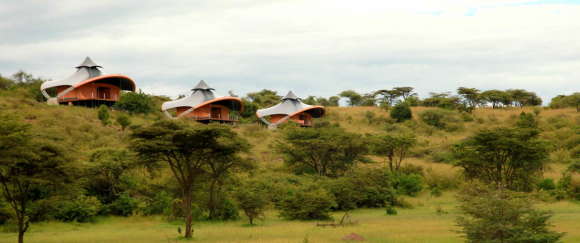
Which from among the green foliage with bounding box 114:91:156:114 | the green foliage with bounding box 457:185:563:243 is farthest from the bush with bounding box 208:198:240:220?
the green foliage with bounding box 114:91:156:114

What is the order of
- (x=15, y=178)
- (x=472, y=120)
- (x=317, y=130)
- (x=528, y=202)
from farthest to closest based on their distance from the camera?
(x=472, y=120), (x=317, y=130), (x=15, y=178), (x=528, y=202)

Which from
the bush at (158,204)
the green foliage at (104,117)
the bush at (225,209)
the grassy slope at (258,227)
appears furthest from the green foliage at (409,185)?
the green foliage at (104,117)

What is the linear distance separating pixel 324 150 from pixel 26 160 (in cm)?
2728

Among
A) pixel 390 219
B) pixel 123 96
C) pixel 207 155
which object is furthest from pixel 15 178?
pixel 123 96

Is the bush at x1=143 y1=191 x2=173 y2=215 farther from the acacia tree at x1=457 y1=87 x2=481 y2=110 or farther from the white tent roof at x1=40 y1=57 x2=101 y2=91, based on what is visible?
the acacia tree at x1=457 y1=87 x2=481 y2=110

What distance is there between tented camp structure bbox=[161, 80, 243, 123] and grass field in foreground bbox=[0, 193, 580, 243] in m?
37.8

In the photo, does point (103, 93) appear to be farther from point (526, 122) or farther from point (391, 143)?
point (526, 122)

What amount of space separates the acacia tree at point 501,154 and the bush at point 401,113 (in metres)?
36.3

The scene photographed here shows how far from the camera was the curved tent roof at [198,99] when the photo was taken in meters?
71.7

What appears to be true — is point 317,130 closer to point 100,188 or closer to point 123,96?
point 100,188

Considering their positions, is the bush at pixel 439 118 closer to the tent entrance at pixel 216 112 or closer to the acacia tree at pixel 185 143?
the tent entrance at pixel 216 112

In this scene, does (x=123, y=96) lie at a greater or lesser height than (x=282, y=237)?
greater

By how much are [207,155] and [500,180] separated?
1900 cm

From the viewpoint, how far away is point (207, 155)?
25.1 m
